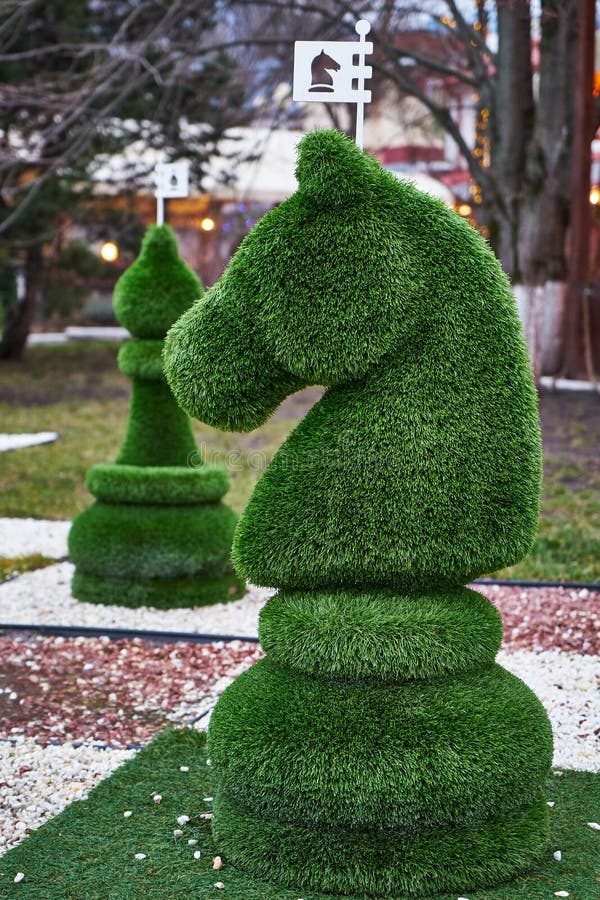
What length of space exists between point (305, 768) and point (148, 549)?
3937mm

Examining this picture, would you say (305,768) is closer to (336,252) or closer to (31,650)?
(336,252)

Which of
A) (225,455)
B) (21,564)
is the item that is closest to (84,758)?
(21,564)

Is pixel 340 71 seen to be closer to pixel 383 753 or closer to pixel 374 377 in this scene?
pixel 374 377

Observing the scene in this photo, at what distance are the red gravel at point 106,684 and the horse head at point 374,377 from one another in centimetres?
191

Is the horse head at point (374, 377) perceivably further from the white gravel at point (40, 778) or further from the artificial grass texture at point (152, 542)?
the artificial grass texture at point (152, 542)

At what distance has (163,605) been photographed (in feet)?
22.9

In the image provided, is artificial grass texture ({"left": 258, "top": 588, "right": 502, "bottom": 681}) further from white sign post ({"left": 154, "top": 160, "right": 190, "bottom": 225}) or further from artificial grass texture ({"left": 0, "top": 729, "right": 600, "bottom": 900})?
white sign post ({"left": 154, "top": 160, "right": 190, "bottom": 225})

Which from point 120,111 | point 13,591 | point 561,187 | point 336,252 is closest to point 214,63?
point 120,111

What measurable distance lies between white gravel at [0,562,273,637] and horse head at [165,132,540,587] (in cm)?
327

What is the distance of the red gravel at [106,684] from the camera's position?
4.85 meters

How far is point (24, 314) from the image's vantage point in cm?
→ 2267

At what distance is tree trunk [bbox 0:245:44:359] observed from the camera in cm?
2145

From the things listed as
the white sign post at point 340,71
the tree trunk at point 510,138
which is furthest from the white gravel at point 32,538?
the tree trunk at point 510,138

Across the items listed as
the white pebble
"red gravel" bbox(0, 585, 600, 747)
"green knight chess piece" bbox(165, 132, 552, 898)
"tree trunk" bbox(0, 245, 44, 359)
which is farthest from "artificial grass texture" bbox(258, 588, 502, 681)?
"tree trunk" bbox(0, 245, 44, 359)
